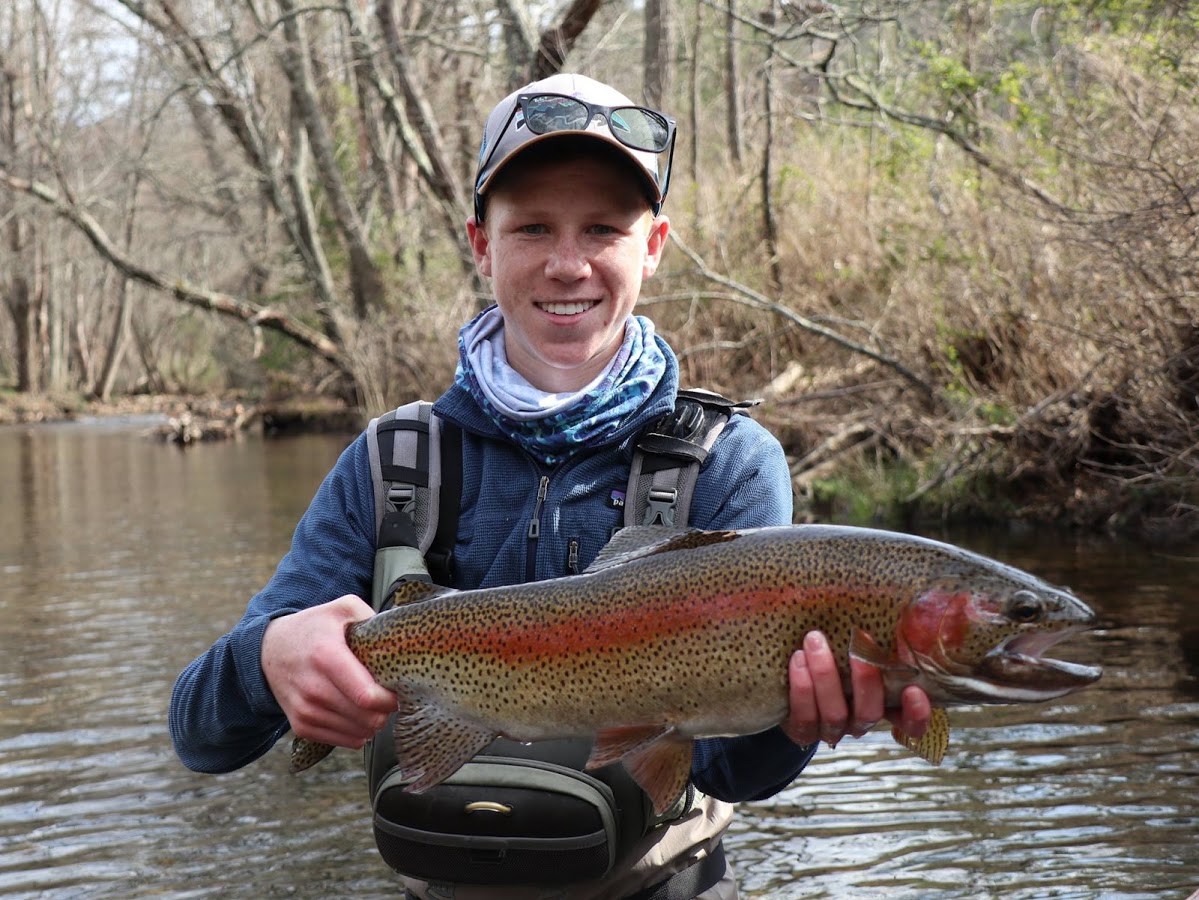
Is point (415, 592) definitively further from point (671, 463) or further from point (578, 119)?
point (578, 119)

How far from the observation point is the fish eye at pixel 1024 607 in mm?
2250

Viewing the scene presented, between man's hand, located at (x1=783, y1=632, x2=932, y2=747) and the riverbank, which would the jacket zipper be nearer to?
man's hand, located at (x1=783, y1=632, x2=932, y2=747)

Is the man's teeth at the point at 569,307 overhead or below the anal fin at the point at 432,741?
overhead

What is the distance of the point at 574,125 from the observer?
111 inches

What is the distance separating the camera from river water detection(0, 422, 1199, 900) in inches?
209

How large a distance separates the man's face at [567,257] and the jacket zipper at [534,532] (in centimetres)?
26

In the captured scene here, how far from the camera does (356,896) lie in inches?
209

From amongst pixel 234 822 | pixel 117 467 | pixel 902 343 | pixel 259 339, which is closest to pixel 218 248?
pixel 259 339

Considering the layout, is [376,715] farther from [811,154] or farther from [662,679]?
[811,154]

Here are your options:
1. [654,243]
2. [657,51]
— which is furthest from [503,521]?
[657,51]

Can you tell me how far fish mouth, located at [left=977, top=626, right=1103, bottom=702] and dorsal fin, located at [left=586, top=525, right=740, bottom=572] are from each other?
1.62 feet

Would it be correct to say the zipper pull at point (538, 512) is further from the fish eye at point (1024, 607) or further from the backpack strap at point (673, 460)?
the fish eye at point (1024, 607)

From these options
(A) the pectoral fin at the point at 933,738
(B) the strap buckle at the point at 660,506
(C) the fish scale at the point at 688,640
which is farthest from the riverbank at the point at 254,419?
(A) the pectoral fin at the point at 933,738

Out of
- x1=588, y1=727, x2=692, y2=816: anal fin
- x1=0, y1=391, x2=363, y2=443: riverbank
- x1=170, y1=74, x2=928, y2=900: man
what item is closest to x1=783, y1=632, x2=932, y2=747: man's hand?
x1=588, y1=727, x2=692, y2=816: anal fin
